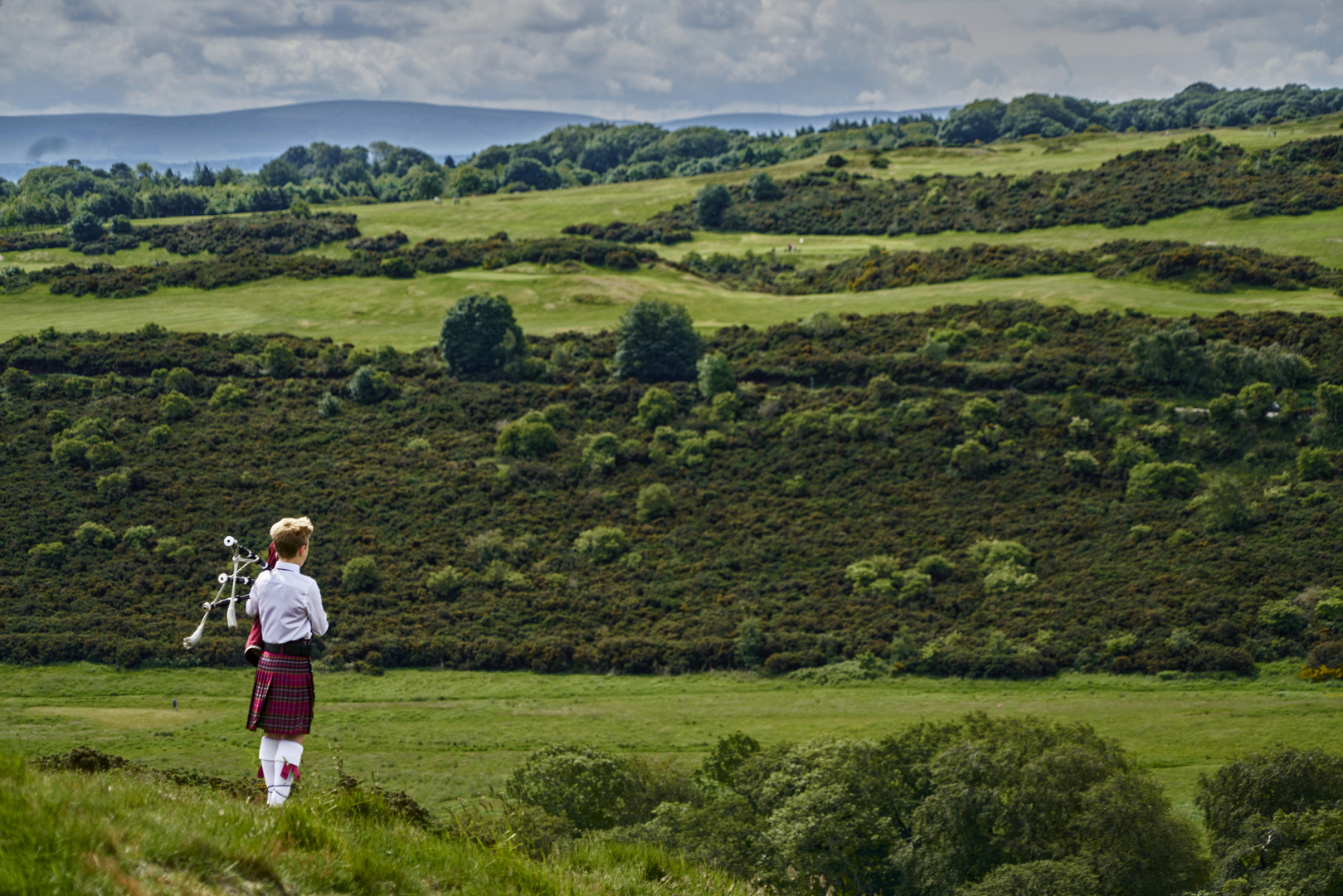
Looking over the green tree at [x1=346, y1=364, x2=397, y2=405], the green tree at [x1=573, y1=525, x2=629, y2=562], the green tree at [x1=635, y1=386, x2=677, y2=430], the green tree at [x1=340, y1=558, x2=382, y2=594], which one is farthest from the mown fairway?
the green tree at [x1=340, y1=558, x2=382, y2=594]

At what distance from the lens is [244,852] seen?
18.7 ft

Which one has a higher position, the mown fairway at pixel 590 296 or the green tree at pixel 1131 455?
the mown fairway at pixel 590 296

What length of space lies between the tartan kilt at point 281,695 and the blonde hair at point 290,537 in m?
0.84

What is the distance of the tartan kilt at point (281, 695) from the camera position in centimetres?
796

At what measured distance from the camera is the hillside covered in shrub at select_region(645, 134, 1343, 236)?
94.7 meters

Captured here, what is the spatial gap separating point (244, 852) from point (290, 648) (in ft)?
8.25

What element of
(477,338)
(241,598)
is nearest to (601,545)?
(477,338)

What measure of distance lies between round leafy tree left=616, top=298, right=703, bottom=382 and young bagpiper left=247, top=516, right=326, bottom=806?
6767 cm

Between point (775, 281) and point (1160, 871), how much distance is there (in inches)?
3259

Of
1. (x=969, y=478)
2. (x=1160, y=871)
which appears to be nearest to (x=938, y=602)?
(x=969, y=478)

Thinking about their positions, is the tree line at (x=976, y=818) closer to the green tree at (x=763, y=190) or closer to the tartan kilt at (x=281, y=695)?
the tartan kilt at (x=281, y=695)

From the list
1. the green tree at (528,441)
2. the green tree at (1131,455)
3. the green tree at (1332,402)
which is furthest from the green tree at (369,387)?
the green tree at (1332,402)

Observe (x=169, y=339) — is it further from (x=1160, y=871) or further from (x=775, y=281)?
(x=1160, y=871)

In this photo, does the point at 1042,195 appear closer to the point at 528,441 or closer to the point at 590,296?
the point at 590,296
